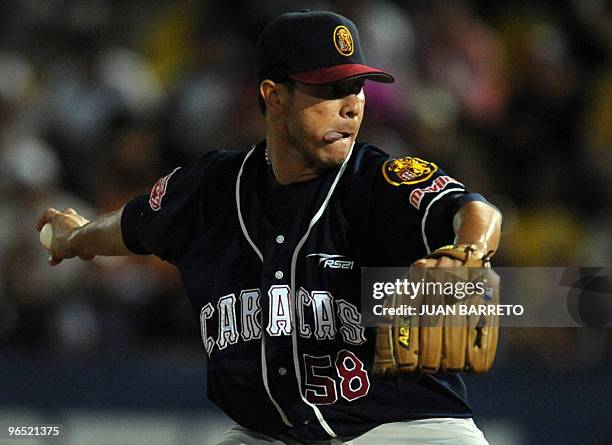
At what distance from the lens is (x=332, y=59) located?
2912mm

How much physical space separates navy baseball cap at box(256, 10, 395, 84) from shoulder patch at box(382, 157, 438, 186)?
25 centimetres

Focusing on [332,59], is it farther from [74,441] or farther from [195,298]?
[74,441]

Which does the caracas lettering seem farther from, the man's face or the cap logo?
the cap logo

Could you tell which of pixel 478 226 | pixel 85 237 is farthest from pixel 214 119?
pixel 478 226

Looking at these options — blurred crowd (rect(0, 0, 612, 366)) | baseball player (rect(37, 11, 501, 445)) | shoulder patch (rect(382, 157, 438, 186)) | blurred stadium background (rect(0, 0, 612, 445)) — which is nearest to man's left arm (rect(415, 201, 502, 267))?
baseball player (rect(37, 11, 501, 445))

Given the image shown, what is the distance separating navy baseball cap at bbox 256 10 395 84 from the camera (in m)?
2.90

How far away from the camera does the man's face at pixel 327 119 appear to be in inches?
114

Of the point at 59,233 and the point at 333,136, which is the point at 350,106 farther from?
the point at 59,233

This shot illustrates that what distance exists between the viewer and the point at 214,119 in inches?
260

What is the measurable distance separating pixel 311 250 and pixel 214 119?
3.85m

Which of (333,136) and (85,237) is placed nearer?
(333,136)

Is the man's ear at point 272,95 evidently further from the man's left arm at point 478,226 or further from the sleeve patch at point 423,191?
the man's left arm at point 478,226

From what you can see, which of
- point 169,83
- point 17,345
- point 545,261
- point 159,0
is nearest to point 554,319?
point 545,261

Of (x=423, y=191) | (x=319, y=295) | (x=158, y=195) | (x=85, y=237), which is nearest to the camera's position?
(x=423, y=191)
